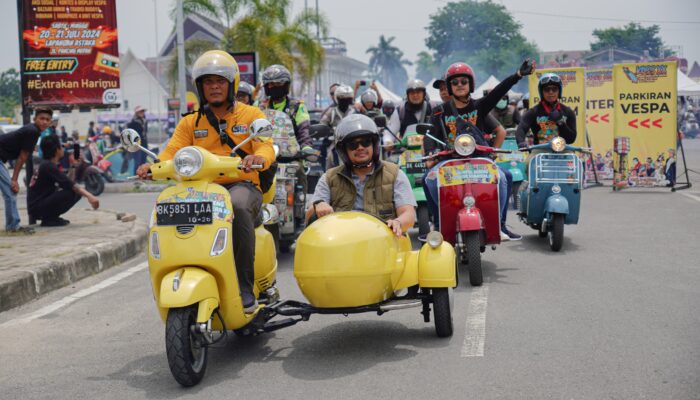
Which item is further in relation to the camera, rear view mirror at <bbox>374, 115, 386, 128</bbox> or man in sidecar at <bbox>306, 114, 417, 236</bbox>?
rear view mirror at <bbox>374, 115, 386, 128</bbox>

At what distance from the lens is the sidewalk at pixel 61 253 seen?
27.5 ft

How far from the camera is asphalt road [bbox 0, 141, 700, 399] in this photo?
4.97 m

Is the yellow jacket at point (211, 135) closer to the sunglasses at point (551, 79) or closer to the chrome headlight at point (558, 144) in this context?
the chrome headlight at point (558, 144)

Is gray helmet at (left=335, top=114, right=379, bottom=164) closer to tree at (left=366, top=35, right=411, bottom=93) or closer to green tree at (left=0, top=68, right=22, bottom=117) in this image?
green tree at (left=0, top=68, right=22, bottom=117)

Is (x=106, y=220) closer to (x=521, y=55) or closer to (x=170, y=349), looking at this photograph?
(x=170, y=349)

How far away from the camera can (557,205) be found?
32.0 feet

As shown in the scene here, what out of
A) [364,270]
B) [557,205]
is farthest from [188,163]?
[557,205]

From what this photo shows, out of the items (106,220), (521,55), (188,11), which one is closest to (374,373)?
(106,220)

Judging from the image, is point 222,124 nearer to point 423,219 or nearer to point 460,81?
point 460,81

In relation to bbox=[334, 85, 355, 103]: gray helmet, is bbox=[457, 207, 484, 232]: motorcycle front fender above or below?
below

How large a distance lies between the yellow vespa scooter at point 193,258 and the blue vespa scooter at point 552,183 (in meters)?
5.28

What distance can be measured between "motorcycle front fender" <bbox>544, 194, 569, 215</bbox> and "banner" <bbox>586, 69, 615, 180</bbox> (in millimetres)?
10996

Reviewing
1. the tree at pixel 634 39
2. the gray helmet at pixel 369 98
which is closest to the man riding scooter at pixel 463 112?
the gray helmet at pixel 369 98

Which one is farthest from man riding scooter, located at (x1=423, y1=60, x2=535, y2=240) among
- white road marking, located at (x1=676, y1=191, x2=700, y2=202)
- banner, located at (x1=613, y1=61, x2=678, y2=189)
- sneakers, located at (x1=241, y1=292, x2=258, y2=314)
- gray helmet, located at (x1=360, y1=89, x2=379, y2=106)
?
banner, located at (x1=613, y1=61, x2=678, y2=189)
